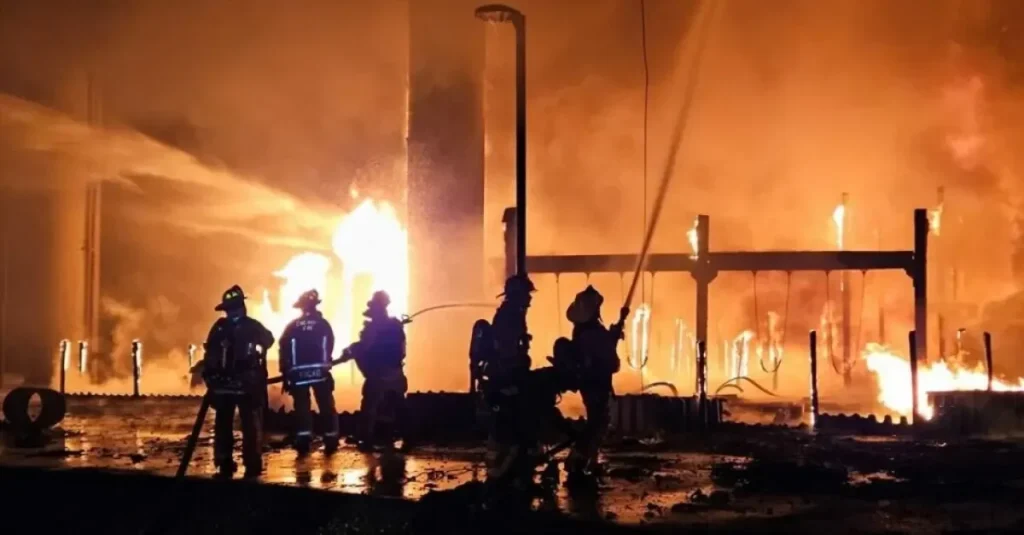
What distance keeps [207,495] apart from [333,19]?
17530 millimetres

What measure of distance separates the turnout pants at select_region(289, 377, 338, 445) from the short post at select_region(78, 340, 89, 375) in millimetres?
13724

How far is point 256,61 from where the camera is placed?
25531 mm

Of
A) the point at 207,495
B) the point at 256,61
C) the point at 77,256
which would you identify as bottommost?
the point at 207,495

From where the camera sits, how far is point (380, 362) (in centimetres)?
1186

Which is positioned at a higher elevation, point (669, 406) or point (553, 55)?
point (553, 55)

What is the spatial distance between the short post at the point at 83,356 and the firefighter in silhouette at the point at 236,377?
14.7m

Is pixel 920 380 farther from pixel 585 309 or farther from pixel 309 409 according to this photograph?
pixel 309 409

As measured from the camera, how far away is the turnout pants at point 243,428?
33.4 ft

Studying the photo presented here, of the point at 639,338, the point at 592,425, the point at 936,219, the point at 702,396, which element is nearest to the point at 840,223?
the point at 936,219

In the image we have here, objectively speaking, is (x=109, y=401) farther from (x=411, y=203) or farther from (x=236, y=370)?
(x=236, y=370)

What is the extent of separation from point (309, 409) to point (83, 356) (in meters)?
14.3

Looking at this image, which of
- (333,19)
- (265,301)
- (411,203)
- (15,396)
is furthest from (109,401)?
(333,19)

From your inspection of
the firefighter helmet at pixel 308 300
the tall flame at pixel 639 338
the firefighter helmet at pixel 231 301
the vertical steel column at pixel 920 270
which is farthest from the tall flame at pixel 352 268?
the firefighter helmet at pixel 231 301

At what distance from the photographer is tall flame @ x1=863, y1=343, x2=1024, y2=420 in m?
17.1
